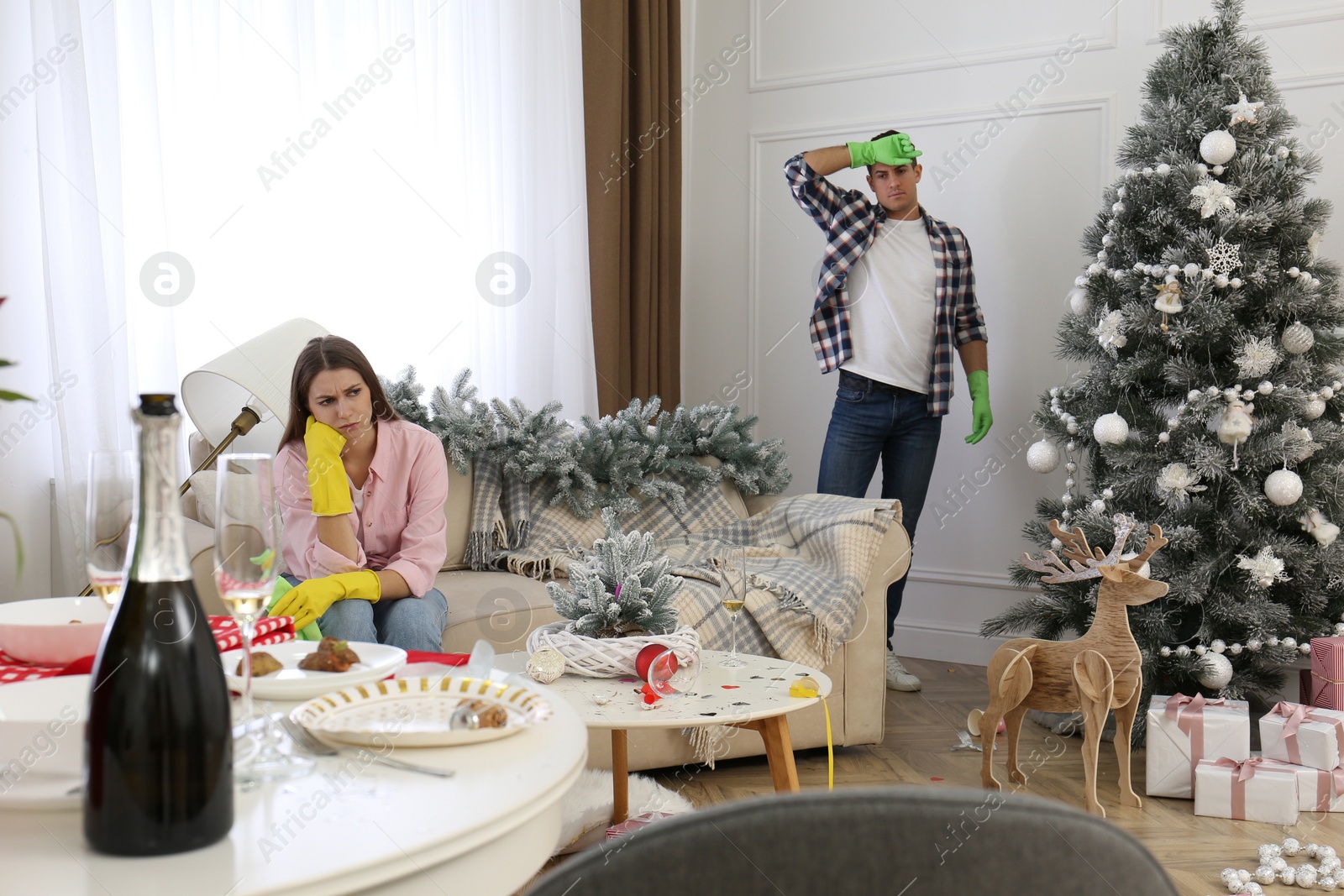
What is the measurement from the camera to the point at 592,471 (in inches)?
108

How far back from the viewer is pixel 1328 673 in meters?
2.41

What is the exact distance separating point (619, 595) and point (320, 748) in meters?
0.80

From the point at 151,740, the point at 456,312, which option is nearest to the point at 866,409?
the point at 456,312

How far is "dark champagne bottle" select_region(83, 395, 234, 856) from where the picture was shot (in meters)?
0.60

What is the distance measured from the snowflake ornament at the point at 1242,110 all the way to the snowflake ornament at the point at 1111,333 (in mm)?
520

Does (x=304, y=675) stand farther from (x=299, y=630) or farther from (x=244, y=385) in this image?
(x=244, y=385)

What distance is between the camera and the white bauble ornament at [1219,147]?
2.44m

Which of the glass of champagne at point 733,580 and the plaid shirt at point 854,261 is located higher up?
the plaid shirt at point 854,261

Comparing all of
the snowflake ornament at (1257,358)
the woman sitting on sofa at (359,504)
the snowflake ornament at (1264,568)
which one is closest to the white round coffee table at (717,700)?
the woman sitting on sofa at (359,504)

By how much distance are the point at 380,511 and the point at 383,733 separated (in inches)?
53.2

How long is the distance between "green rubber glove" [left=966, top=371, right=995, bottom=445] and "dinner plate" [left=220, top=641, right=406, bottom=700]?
248 cm

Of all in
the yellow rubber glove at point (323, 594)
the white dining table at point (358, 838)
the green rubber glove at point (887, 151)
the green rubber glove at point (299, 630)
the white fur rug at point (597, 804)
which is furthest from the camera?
the green rubber glove at point (887, 151)

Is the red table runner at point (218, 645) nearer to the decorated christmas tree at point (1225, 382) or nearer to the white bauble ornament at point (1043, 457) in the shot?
the decorated christmas tree at point (1225, 382)

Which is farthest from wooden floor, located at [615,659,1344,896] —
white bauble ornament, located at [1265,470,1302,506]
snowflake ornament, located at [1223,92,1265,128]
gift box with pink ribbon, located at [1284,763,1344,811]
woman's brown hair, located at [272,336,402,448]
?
snowflake ornament, located at [1223,92,1265,128]
